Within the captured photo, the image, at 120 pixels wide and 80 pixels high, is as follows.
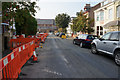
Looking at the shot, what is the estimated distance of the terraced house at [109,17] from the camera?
20700 millimetres

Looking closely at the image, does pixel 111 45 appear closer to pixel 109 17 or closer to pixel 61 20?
pixel 109 17

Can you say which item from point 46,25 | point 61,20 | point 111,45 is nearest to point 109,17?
point 111,45

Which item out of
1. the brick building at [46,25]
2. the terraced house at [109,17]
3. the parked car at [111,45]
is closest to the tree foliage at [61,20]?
the brick building at [46,25]

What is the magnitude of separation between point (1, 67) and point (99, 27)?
26.8m

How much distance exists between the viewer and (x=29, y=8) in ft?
40.0

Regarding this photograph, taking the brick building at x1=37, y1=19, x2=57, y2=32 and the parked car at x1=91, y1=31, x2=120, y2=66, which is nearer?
the parked car at x1=91, y1=31, x2=120, y2=66

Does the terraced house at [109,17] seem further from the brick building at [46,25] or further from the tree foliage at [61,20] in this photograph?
the brick building at [46,25]

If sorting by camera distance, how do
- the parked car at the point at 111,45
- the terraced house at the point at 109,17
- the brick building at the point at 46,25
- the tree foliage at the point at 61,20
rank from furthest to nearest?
the brick building at the point at 46,25, the tree foliage at the point at 61,20, the terraced house at the point at 109,17, the parked car at the point at 111,45

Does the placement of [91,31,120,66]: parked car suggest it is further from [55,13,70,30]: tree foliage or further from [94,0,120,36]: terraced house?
[55,13,70,30]: tree foliage

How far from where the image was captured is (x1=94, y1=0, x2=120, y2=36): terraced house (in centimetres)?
2070

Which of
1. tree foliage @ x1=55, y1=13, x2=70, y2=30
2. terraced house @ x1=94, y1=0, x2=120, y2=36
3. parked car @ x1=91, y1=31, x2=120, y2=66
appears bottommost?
parked car @ x1=91, y1=31, x2=120, y2=66

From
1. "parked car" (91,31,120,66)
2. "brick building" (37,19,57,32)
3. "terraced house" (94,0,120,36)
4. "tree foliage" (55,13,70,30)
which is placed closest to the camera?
"parked car" (91,31,120,66)

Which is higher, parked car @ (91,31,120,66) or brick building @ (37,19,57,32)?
brick building @ (37,19,57,32)

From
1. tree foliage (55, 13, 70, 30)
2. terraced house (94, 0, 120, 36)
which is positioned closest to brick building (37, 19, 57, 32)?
tree foliage (55, 13, 70, 30)
